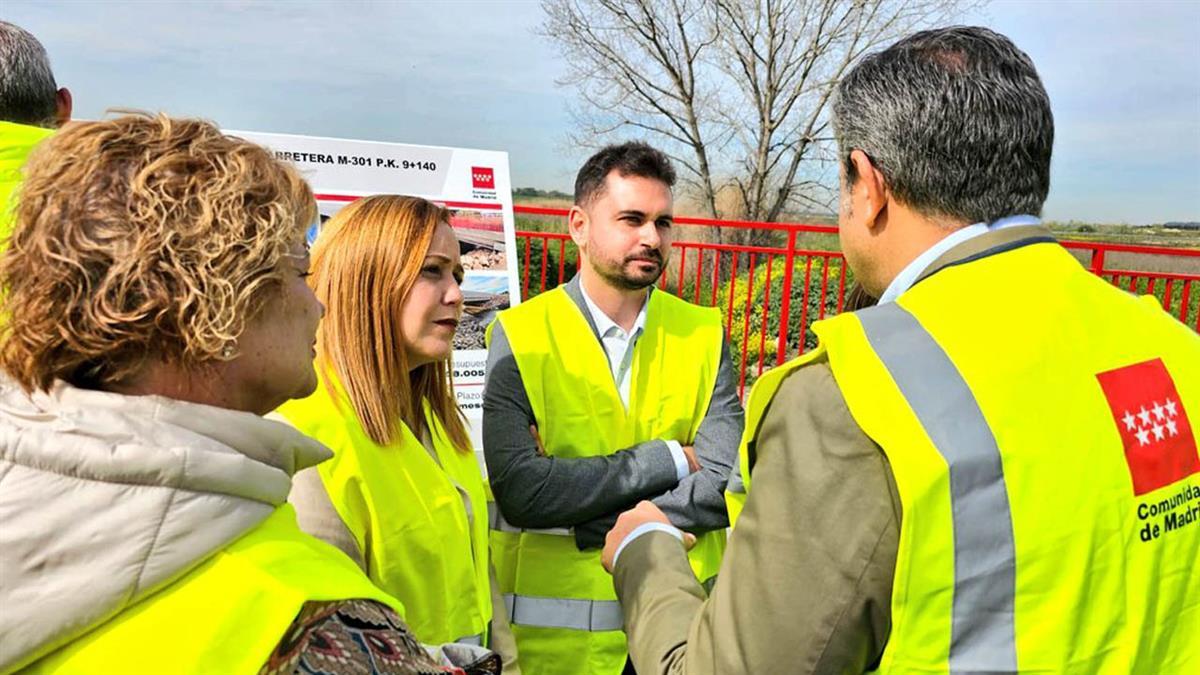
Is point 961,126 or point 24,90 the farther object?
point 24,90

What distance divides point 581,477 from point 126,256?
165cm

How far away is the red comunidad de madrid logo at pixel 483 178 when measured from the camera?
4.14 m

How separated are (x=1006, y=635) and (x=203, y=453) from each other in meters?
1.03

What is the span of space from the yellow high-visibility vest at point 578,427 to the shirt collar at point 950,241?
144 centimetres

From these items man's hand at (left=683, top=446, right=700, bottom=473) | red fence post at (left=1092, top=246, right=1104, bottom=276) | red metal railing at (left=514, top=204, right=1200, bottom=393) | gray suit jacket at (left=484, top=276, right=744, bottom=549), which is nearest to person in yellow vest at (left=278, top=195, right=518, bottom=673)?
gray suit jacket at (left=484, top=276, right=744, bottom=549)

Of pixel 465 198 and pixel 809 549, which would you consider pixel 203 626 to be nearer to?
pixel 809 549

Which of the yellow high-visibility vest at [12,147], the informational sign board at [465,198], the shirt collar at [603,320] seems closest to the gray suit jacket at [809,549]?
the shirt collar at [603,320]

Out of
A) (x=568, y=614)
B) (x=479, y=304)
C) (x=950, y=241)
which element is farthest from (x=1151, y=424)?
(x=479, y=304)

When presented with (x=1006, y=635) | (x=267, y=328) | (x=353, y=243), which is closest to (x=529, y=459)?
(x=353, y=243)

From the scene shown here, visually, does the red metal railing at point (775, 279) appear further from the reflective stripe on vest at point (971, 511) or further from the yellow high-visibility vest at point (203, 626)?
the yellow high-visibility vest at point (203, 626)

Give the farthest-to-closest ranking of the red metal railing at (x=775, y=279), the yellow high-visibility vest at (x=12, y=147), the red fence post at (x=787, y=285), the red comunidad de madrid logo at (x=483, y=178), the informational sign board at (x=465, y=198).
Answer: the red fence post at (x=787, y=285) → the red metal railing at (x=775, y=279) → the red comunidad de madrid logo at (x=483, y=178) → the informational sign board at (x=465, y=198) → the yellow high-visibility vest at (x=12, y=147)

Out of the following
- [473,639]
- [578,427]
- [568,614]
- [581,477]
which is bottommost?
[568,614]

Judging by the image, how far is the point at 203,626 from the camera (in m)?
0.92

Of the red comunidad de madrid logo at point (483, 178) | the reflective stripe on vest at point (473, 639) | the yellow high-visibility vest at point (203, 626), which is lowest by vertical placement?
the reflective stripe on vest at point (473, 639)
